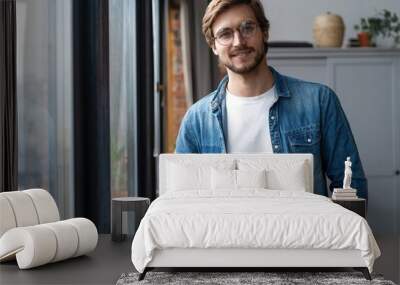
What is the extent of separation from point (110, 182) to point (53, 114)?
34.7 inches

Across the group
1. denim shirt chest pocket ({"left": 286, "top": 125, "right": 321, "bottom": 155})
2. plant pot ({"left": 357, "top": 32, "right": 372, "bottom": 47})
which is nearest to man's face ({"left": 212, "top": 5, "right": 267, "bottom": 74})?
denim shirt chest pocket ({"left": 286, "top": 125, "right": 321, "bottom": 155})

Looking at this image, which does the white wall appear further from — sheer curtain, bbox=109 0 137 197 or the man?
the man

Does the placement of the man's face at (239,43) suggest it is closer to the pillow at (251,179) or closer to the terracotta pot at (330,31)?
the pillow at (251,179)

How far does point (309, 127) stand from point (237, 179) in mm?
630

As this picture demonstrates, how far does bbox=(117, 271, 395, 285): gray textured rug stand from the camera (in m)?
3.74

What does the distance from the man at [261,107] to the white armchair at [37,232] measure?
1.22 m

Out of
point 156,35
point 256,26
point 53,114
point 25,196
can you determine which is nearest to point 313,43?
point 156,35

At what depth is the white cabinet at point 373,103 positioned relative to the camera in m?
7.06

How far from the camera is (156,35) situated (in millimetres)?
7570

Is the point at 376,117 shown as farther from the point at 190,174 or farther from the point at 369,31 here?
the point at 190,174

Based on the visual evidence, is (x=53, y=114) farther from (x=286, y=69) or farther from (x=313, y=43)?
(x=313, y=43)

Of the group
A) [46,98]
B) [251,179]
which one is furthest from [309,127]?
[46,98]

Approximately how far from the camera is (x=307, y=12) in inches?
313

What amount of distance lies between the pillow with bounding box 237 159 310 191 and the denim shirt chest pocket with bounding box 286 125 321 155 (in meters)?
0.18
